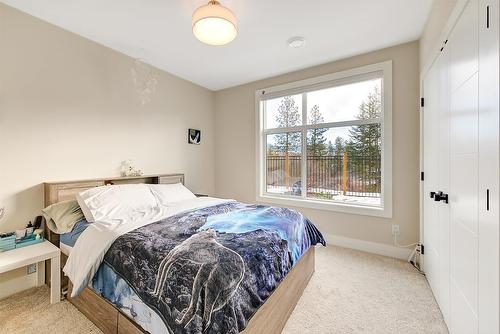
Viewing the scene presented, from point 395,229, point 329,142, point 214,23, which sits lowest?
point 395,229

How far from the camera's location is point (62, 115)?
7.60ft

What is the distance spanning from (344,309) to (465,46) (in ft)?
6.59

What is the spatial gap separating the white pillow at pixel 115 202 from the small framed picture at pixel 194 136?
5.06 feet

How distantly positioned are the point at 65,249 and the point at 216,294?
177cm

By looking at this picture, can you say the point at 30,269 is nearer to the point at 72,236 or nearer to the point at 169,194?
the point at 72,236

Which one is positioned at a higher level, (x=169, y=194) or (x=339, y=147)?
(x=339, y=147)

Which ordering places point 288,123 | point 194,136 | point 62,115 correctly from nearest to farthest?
point 62,115 → point 288,123 → point 194,136

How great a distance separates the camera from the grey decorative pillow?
1906mm

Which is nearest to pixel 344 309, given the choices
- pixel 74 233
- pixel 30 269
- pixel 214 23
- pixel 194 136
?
pixel 74 233

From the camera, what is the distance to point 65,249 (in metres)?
1.96

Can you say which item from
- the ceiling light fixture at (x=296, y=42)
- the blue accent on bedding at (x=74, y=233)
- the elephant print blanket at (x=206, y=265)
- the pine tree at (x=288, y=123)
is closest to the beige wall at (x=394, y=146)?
the pine tree at (x=288, y=123)

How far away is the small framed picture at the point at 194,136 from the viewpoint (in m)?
3.80

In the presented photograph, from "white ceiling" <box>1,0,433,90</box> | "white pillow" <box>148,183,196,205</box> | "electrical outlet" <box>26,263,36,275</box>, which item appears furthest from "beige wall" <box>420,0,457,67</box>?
"electrical outlet" <box>26,263,36,275</box>

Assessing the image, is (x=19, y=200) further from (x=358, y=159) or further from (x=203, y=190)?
(x=358, y=159)
